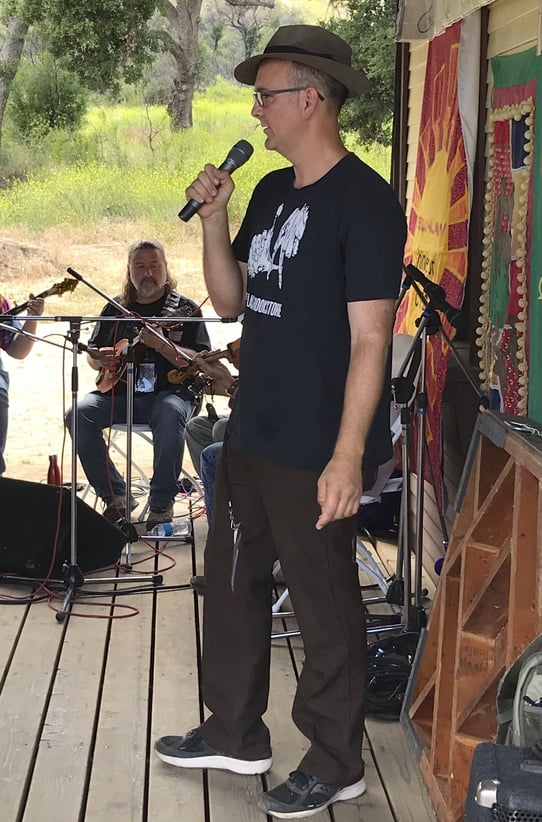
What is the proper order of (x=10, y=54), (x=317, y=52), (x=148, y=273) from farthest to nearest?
(x=10, y=54), (x=148, y=273), (x=317, y=52)

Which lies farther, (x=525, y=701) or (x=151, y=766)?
(x=151, y=766)

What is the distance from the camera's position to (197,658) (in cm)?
329

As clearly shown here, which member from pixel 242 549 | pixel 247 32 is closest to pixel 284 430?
pixel 242 549

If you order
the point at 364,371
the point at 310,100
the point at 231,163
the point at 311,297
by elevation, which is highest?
the point at 310,100

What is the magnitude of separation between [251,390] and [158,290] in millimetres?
2655

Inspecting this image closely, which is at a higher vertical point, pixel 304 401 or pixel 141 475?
pixel 304 401

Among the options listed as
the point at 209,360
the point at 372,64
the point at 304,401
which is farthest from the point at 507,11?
the point at 372,64

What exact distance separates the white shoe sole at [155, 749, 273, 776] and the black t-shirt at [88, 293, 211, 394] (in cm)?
225

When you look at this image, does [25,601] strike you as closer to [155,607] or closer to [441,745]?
[155,607]

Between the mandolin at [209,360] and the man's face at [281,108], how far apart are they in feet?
7.01

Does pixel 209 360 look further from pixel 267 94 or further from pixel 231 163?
pixel 267 94

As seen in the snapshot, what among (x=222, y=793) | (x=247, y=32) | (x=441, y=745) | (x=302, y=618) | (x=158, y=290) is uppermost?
(x=247, y=32)

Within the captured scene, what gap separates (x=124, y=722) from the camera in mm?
2822

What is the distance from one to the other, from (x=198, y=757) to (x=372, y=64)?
5.77 m
